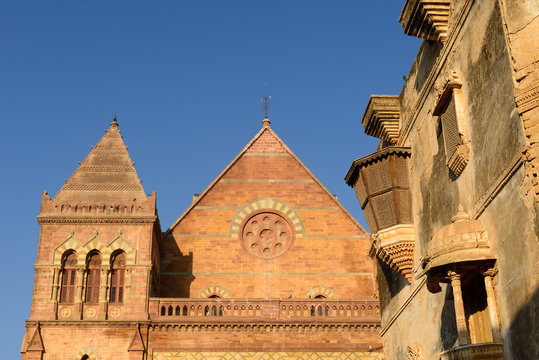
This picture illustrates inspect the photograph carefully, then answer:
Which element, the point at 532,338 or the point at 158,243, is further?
the point at 158,243

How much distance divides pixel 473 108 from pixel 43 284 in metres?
18.6

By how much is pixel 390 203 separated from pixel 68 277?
15864 mm

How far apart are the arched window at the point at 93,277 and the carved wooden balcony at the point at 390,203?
14.9 meters

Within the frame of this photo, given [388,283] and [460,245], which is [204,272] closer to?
[388,283]

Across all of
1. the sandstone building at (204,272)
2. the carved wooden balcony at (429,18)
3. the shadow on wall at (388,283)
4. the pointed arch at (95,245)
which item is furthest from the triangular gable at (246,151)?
the carved wooden balcony at (429,18)

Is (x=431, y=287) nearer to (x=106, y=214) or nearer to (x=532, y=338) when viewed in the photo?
(x=532, y=338)

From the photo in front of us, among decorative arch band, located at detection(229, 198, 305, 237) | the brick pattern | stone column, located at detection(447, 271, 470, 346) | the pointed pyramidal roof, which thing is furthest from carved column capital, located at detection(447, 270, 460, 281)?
decorative arch band, located at detection(229, 198, 305, 237)

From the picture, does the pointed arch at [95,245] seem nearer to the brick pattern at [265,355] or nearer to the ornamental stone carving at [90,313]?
the ornamental stone carving at [90,313]

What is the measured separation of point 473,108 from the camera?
8.39m

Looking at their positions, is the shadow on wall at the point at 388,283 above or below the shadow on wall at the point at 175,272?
below

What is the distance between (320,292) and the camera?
88.5ft

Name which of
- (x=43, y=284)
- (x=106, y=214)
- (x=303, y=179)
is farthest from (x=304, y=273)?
(x=43, y=284)

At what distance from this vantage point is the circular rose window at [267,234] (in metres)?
27.7

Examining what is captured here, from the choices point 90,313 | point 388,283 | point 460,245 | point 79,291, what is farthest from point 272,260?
point 460,245
